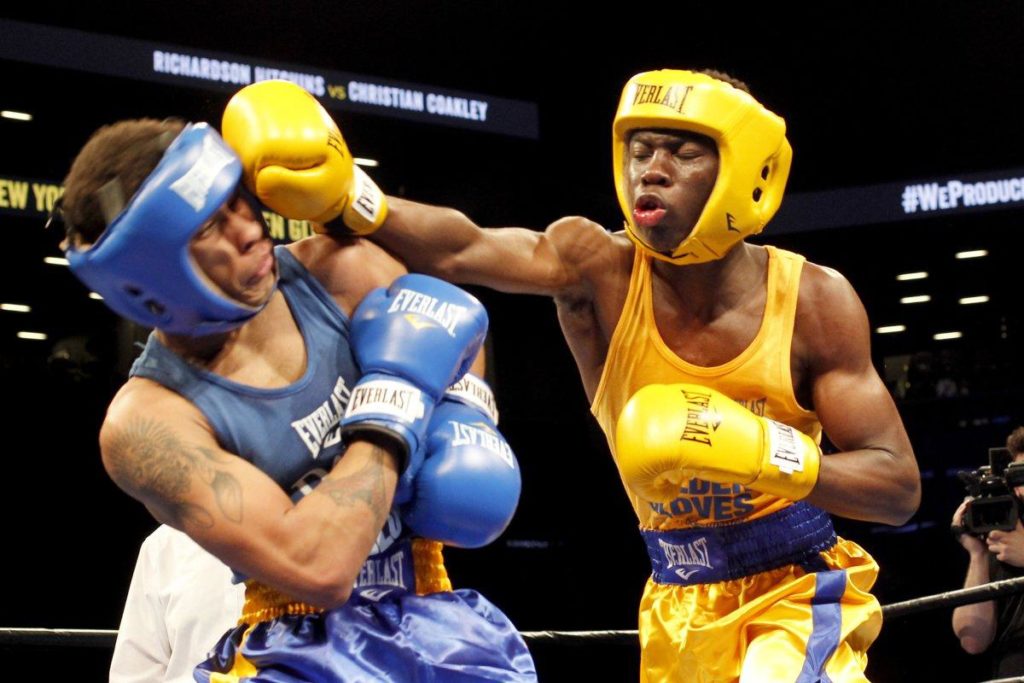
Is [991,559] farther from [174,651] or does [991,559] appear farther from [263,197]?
[263,197]

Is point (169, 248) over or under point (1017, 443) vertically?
over

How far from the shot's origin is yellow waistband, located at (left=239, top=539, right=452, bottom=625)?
5.42ft

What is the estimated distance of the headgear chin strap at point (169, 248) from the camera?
4.90 feet

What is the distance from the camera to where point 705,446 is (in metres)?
2.16

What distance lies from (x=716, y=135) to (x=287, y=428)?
105 centimetres

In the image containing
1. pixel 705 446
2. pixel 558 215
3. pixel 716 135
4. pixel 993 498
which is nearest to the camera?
pixel 705 446

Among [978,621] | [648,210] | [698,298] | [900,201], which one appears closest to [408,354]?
[648,210]

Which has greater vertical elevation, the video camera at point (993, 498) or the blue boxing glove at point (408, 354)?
the blue boxing glove at point (408, 354)

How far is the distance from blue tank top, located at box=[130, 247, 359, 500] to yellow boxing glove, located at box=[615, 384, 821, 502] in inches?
25.3

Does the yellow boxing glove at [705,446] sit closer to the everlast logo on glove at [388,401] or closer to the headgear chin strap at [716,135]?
the headgear chin strap at [716,135]

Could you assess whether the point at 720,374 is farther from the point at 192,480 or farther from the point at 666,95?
the point at 192,480

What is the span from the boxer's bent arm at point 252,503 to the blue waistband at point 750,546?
3.26 feet

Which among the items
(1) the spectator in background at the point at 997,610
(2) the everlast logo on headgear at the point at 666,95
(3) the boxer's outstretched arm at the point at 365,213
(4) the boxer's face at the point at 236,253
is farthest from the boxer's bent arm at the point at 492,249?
(1) the spectator in background at the point at 997,610

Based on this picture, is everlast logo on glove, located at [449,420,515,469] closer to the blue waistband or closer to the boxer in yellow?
the boxer in yellow
